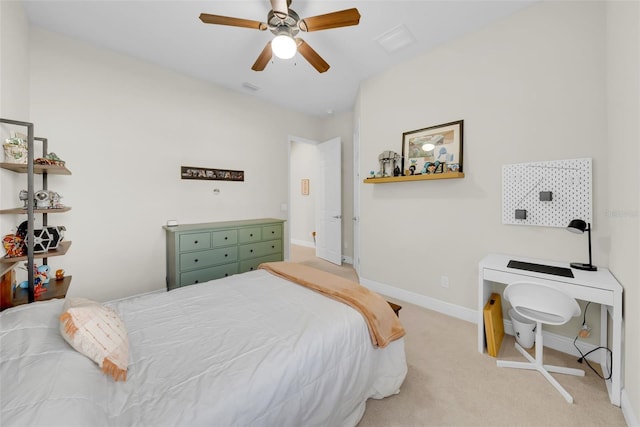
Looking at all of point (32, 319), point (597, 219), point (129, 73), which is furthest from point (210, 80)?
point (597, 219)

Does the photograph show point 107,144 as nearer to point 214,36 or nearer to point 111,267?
point 111,267

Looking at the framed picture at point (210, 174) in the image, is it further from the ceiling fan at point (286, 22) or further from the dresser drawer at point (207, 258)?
the ceiling fan at point (286, 22)

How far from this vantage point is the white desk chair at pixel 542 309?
162cm

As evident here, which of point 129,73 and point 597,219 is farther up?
point 129,73

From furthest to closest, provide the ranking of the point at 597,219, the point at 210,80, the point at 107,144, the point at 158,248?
1. the point at 210,80
2. the point at 158,248
3. the point at 107,144
4. the point at 597,219

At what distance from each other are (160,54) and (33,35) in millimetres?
1035

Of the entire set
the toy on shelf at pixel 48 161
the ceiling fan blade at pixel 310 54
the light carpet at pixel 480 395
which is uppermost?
the ceiling fan blade at pixel 310 54

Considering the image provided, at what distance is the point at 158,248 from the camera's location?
3199 mm

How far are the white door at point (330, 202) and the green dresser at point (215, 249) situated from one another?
1.38 metres

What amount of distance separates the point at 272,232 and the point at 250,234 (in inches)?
14.5

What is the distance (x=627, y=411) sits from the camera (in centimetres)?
141

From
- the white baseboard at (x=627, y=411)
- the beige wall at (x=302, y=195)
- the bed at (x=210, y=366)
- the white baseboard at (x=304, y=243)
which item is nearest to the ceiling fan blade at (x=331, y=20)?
the bed at (x=210, y=366)

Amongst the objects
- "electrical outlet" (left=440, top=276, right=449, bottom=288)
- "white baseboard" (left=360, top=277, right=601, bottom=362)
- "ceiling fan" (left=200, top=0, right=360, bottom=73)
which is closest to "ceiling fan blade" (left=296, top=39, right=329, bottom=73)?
"ceiling fan" (left=200, top=0, right=360, bottom=73)

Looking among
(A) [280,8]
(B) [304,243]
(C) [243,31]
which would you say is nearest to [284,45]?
(A) [280,8]
